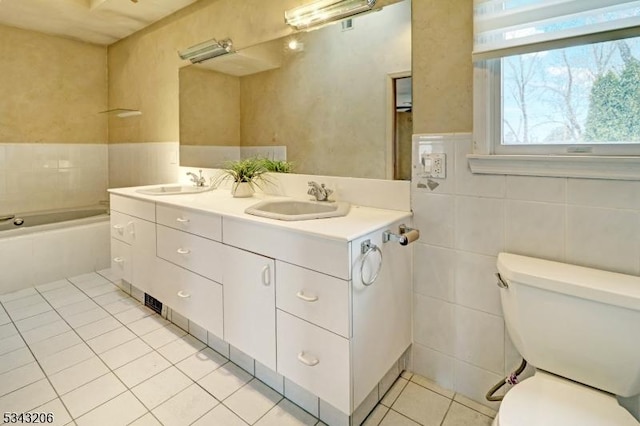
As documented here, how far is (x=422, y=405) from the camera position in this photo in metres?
1.54

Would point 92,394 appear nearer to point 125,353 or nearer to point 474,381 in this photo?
point 125,353

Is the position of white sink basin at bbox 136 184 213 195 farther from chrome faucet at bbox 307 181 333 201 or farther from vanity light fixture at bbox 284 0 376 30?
vanity light fixture at bbox 284 0 376 30

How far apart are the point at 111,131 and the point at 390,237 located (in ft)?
12.3

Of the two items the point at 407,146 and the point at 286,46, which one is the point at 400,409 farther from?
the point at 286,46

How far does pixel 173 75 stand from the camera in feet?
9.62

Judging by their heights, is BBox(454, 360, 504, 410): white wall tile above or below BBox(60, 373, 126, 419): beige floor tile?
above

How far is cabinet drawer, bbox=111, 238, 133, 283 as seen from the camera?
2.50 meters

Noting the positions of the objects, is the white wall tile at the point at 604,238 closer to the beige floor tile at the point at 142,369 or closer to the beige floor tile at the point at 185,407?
the beige floor tile at the point at 185,407

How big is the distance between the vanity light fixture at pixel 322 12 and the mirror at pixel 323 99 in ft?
0.15

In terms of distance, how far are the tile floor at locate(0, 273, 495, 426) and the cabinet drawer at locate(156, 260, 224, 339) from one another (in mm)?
202

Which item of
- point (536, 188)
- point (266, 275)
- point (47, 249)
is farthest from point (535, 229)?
point (47, 249)

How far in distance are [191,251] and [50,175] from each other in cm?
276

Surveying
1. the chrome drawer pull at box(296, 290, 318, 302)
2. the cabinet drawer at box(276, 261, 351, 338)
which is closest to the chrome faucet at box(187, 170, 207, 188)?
the cabinet drawer at box(276, 261, 351, 338)

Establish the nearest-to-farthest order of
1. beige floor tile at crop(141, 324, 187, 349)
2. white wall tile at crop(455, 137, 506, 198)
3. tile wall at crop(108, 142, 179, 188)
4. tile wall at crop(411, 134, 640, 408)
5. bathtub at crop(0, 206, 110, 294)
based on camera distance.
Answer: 1. tile wall at crop(411, 134, 640, 408)
2. white wall tile at crop(455, 137, 506, 198)
3. beige floor tile at crop(141, 324, 187, 349)
4. bathtub at crop(0, 206, 110, 294)
5. tile wall at crop(108, 142, 179, 188)
